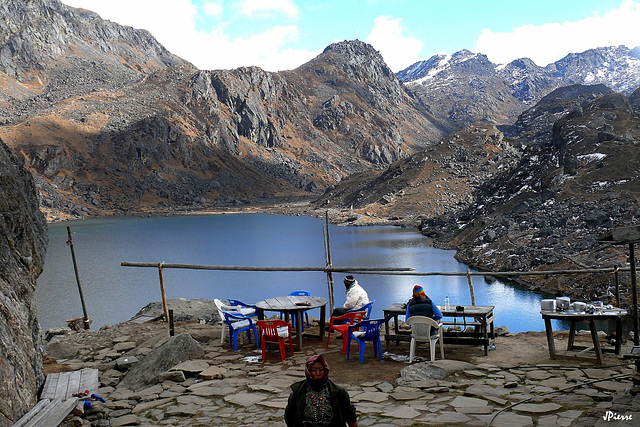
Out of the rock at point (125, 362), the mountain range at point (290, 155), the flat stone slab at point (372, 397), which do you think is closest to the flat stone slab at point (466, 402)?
the flat stone slab at point (372, 397)

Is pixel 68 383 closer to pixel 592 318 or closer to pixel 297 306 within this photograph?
pixel 297 306

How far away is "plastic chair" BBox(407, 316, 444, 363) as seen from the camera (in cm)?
875

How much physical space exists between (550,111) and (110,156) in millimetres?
98002

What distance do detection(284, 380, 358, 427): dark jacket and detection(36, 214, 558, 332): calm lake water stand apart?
20.1 metres

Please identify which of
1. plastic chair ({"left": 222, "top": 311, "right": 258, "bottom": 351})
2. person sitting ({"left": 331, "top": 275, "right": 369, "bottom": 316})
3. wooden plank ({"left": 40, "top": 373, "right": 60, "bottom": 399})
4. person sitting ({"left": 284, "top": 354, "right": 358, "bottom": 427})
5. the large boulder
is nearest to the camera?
person sitting ({"left": 284, "top": 354, "right": 358, "bottom": 427})

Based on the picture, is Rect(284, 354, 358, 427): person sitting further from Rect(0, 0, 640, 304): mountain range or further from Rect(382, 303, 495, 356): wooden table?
Rect(0, 0, 640, 304): mountain range

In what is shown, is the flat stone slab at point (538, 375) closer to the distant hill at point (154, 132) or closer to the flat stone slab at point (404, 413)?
the flat stone slab at point (404, 413)

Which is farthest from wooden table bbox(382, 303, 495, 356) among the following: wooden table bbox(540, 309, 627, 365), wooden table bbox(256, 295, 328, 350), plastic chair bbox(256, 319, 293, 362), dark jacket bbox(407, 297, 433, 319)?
plastic chair bbox(256, 319, 293, 362)

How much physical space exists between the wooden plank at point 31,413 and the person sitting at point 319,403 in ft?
11.5

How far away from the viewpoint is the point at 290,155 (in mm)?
167375

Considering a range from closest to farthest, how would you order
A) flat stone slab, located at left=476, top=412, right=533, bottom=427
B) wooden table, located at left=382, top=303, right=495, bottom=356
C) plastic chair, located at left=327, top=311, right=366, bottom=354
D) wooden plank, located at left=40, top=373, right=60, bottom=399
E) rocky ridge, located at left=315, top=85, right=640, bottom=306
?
flat stone slab, located at left=476, top=412, right=533, bottom=427 < wooden plank, located at left=40, top=373, right=60, bottom=399 < wooden table, located at left=382, top=303, right=495, bottom=356 < plastic chair, located at left=327, top=311, right=366, bottom=354 < rocky ridge, located at left=315, top=85, right=640, bottom=306

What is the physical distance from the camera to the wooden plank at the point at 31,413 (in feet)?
19.9

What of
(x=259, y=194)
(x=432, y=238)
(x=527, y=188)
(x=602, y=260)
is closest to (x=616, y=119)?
(x=527, y=188)

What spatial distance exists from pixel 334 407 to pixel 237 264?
39812 mm
